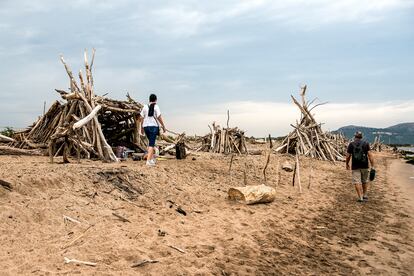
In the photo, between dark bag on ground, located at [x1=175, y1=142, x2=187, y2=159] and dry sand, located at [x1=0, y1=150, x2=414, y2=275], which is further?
dark bag on ground, located at [x1=175, y1=142, x2=187, y2=159]

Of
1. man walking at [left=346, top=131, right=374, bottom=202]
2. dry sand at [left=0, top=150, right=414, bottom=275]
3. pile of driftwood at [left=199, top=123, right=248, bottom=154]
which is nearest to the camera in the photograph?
dry sand at [left=0, top=150, right=414, bottom=275]

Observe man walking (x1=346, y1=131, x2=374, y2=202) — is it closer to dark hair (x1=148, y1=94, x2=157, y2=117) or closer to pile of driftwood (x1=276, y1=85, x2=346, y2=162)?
dark hair (x1=148, y1=94, x2=157, y2=117)

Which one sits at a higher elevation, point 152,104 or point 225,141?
point 152,104

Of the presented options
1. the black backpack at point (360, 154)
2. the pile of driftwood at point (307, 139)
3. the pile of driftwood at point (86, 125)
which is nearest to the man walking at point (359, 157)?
the black backpack at point (360, 154)

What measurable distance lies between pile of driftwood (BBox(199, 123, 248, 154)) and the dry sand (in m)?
7.27

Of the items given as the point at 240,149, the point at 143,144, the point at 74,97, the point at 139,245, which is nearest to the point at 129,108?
the point at 143,144

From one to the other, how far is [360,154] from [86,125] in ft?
23.0

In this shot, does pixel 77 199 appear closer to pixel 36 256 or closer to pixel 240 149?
pixel 36 256

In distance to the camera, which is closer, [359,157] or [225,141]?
[359,157]

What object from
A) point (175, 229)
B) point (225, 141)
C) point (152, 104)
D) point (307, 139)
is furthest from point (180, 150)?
point (307, 139)

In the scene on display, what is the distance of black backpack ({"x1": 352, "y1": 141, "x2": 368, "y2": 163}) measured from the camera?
9.32 metres

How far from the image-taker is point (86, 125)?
10578 mm

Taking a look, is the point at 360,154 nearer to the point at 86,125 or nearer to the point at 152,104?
the point at 152,104

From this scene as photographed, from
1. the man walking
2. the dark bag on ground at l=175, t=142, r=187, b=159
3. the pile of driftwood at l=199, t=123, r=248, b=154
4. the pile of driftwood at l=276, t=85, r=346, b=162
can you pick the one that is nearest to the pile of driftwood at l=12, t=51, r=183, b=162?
the dark bag on ground at l=175, t=142, r=187, b=159
